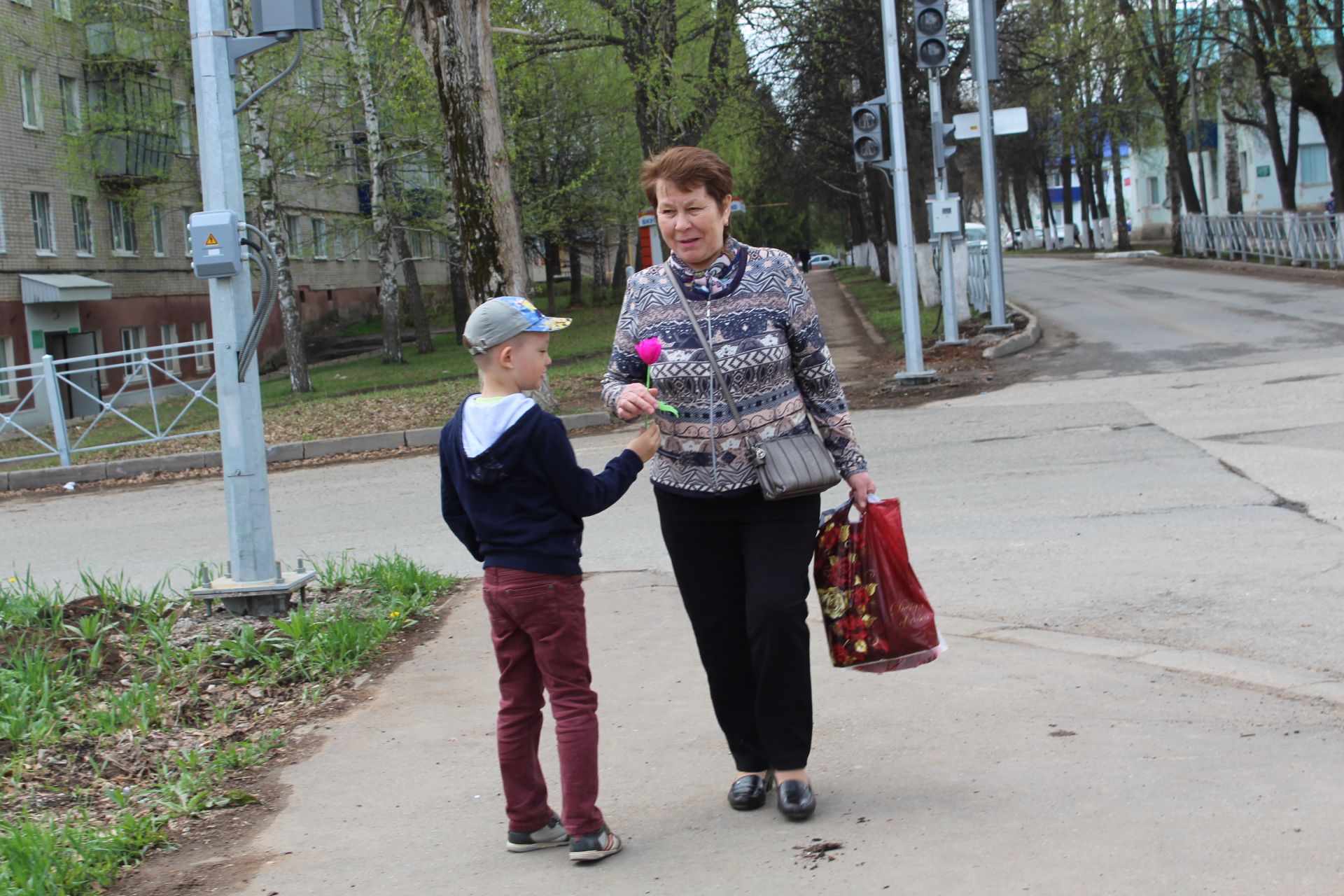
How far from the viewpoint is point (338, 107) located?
2909cm

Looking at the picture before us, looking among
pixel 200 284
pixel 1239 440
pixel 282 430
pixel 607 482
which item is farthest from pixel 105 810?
pixel 200 284

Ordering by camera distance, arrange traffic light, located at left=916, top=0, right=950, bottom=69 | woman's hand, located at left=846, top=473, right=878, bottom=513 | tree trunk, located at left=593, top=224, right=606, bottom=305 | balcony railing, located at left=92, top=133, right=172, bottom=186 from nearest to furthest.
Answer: woman's hand, located at left=846, top=473, right=878, bottom=513, traffic light, located at left=916, top=0, right=950, bottom=69, balcony railing, located at left=92, top=133, right=172, bottom=186, tree trunk, located at left=593, top=224, right=606, bottom=305

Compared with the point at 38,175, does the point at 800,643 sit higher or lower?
lower

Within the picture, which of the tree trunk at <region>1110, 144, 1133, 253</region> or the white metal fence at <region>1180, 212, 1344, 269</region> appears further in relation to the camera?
the tree trunk at <region>1110, 144, 1133, 253</region>

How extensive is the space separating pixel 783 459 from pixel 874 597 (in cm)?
52

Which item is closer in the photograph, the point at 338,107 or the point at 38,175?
the point at 338,107

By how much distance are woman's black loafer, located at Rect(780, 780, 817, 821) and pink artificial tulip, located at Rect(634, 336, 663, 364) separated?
1.23 meters

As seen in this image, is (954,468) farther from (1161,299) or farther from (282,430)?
(1161,299)

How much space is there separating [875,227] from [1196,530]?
1434 inches

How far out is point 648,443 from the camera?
3609 millimetres

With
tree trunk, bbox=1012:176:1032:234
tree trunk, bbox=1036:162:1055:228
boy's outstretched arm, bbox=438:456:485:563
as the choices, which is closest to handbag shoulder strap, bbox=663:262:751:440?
boy's outstretched arm, bbox=438:456:485:563

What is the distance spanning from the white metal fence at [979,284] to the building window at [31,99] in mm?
22230

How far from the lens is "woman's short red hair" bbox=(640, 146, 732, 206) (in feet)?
11.9

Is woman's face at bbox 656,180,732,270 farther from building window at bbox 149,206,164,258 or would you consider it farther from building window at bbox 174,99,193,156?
building window at bbox 149,206,164,258
